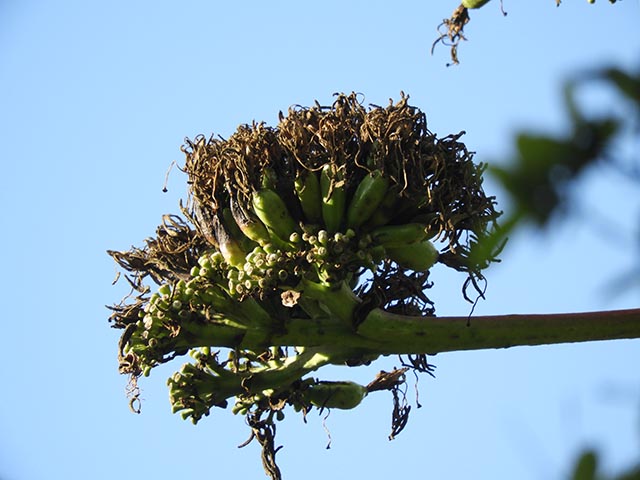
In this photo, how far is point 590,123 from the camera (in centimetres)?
111

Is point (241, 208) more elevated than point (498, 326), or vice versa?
point (241, 208)

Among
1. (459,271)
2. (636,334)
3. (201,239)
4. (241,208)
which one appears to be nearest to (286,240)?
(241,208)

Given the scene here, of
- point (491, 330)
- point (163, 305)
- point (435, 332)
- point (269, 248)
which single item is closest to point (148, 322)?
point (163, 305)

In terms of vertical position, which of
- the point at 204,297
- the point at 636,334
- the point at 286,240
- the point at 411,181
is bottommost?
the point at 636,334

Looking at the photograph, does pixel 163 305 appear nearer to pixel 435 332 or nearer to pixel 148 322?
pixel 148 322

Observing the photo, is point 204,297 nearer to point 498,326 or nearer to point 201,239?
point 201,239

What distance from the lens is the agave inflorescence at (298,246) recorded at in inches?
211

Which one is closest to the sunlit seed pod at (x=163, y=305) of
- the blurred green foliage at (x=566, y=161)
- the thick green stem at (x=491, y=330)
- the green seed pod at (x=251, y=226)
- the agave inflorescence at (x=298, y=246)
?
the agave inflorescence at (x=298, y=246)

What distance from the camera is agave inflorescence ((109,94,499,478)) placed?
535 cm

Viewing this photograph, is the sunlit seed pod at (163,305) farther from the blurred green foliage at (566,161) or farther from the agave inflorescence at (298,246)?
the blurred green foliage at (566,161)

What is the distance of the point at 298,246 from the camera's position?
5.39 meters

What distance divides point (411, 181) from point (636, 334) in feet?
5.45

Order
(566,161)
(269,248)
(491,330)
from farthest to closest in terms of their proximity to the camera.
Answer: (269,248) → (491,330) → (566,161)

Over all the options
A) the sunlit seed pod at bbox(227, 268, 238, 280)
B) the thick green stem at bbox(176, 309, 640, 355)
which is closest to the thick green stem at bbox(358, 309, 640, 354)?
the thick green stem at bbox(176, 309, 640, 355)
